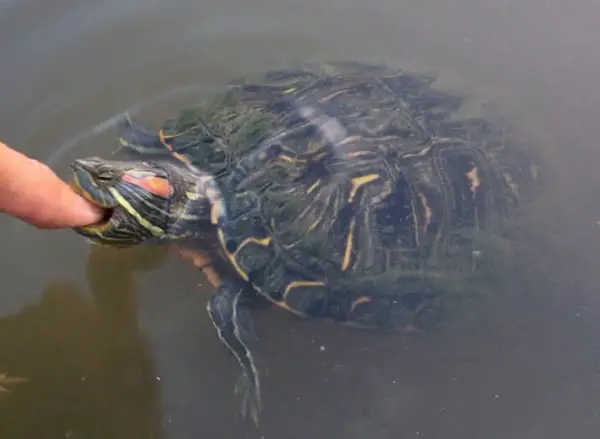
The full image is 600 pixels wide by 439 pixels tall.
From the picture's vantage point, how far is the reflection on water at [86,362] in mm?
2242

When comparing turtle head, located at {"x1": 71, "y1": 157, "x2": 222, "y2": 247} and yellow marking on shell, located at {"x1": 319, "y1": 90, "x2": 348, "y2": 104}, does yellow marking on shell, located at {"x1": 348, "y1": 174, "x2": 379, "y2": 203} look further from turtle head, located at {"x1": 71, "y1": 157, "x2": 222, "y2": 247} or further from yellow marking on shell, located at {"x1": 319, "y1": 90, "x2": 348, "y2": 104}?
turtle head, located at {"x1": 71, "y1": 157, "x2": 222, "y2": 247}

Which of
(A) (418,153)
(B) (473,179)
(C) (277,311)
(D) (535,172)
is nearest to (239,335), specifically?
(C) (277,311)

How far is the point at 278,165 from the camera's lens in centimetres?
211

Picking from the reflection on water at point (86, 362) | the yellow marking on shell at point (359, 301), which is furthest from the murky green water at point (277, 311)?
the yellow marking on shell at point (359, 301)

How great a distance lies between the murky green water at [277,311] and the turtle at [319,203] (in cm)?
20

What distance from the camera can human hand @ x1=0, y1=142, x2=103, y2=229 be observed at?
1445 mm

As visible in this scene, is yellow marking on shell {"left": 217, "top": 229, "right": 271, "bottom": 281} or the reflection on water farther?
the reflection on water

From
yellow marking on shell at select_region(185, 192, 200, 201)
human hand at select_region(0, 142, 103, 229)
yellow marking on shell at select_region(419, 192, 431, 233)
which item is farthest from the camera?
yellow marking on shell at select_region(185, 192, 200, 201)

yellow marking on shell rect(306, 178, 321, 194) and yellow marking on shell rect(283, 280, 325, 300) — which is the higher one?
yellow marking on shell rect(306, 178, 321, 194)

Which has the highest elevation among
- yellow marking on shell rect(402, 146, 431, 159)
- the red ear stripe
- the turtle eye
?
the turtle eye

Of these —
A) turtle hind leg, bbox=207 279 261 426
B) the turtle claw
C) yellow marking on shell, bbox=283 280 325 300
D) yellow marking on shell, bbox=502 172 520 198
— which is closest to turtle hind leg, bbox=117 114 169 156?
turtle hind leg, bbox=207 279 261 426

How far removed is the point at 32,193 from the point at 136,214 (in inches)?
24.5

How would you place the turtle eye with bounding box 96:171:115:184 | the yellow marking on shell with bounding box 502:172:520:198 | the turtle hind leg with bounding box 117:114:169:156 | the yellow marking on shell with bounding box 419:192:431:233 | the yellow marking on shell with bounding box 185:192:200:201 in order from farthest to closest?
1. the turtle hind leg with bounding box 117:114:169:156
2. the yellow marking on shell with bounding box 502:172:520:198
3. the yellow marking on shell with bounding box 185:192:200:201
4. the yellow marking on shell with bounding box 419:192:431:233
5. the turtle eye with bounding box 96:171:115:184

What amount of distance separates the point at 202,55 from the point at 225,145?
1.13 m
